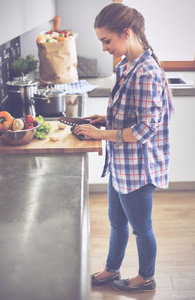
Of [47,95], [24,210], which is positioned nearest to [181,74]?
[47,95]

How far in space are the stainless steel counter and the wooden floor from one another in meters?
0.89

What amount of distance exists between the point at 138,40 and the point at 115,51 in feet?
0.32

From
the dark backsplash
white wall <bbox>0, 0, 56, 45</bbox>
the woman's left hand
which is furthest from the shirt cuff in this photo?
the dark backsplash

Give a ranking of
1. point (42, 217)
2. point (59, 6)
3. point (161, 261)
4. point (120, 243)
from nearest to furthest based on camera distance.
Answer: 1. point (42, 217)
2. point (120, 243)
3. point (161, 261)
4. point (59, 6)

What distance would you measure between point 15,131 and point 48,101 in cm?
43

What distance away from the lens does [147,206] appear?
1.60 meters

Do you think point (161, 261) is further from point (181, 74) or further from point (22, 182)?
point (181, 74)

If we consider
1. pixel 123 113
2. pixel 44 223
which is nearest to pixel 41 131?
A: pixel 123 113

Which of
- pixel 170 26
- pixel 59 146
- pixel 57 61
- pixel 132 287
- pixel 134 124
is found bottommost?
pixel 132 287

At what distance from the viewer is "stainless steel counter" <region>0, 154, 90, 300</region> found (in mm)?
760

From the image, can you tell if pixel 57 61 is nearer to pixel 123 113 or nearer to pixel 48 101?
pixel 48 101

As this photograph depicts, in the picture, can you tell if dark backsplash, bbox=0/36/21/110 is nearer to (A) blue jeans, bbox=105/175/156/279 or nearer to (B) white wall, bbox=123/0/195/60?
(A) blue jeans, bbox=105/175/156/279

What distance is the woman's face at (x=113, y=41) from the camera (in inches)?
53.8

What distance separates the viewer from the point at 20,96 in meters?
1.94
